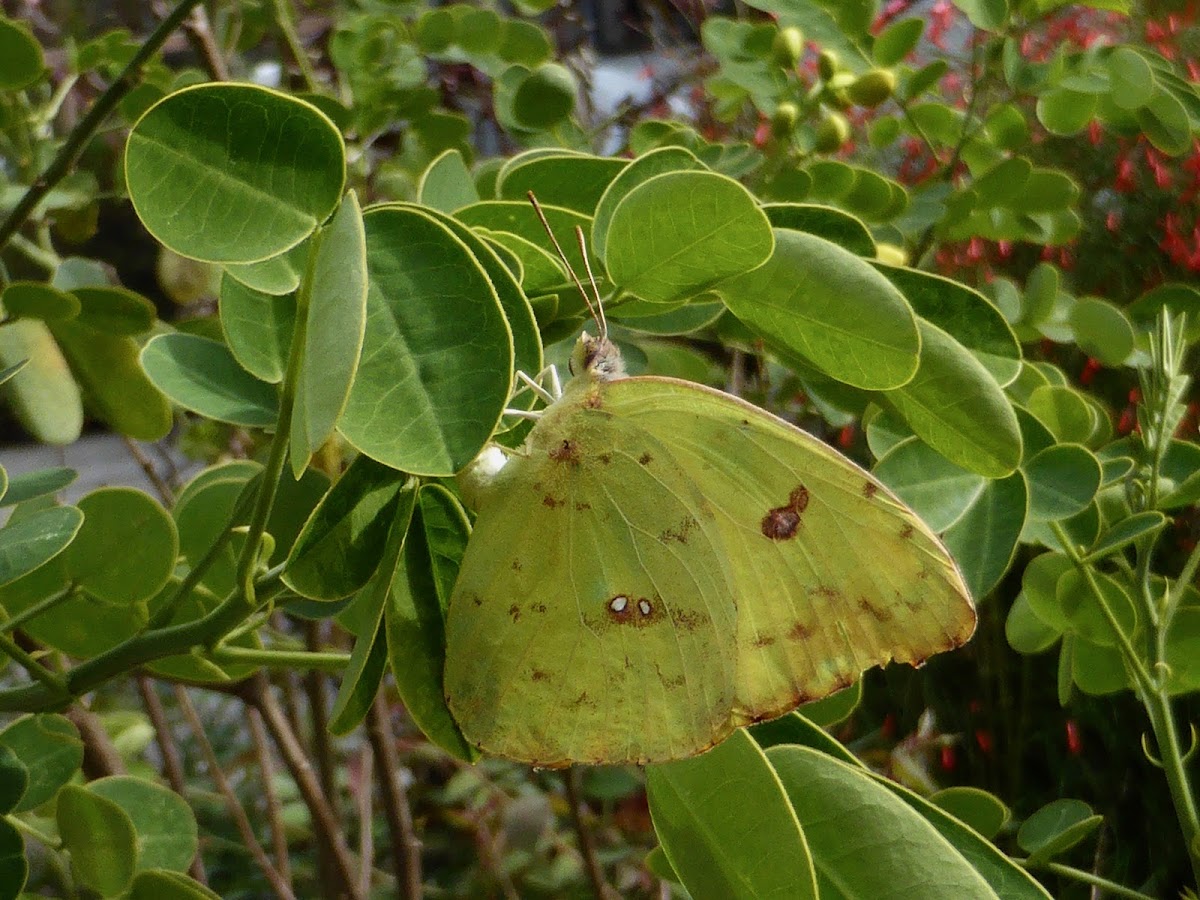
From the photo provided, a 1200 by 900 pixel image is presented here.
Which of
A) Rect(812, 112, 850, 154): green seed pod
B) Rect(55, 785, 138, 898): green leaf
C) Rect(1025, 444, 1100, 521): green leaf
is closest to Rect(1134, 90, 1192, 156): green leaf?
Rect(812, 112, 850, 154): green seed pod

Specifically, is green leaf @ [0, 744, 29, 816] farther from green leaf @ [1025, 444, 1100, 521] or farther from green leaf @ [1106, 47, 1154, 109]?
green leaf @ [1106, 47, 1154, 109]

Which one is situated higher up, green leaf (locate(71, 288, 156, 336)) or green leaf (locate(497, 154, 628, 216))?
green leaf (locate(497, 154, 628, 216))

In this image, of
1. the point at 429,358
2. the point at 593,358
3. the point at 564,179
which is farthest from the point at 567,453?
the point at 429,358

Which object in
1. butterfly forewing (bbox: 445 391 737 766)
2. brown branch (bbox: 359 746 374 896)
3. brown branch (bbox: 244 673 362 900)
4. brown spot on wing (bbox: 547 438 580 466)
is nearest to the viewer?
butterfly forewing (bbox: 445 391 737 766)

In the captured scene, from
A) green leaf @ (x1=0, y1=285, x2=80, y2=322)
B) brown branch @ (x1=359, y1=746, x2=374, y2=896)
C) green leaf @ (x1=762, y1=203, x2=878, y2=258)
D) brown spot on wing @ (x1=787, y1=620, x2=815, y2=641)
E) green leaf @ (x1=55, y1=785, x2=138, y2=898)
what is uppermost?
green leaf @ (x1=762, y1=203, x2=878, y2=258)

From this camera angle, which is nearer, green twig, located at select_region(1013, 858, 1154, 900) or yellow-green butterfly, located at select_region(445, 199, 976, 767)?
yellow-green butterfly, located at select_region(445, 199, 976, 767)

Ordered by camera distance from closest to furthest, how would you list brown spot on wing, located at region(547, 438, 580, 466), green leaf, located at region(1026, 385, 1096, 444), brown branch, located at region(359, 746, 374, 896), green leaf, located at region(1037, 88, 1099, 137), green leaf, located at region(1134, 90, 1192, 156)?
brown spot on wing, located at region(547, 438, 580, 466), green leaf, located at region(1026, 385, 1096, 444), green leaf, located at region(1134, 90, 1192, 156), green leaf, located at region(1037, 88, 1099, 137), brown branch, located at region(359, 746, 374, 896)

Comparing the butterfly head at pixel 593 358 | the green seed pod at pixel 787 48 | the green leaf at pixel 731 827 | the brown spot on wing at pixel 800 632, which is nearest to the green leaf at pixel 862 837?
the green leaf at pixel 731 827
